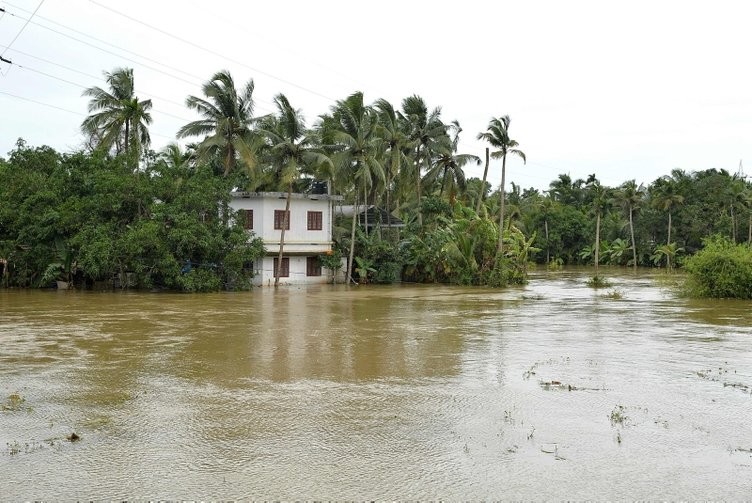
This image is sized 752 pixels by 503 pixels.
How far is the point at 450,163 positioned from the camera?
42000mm

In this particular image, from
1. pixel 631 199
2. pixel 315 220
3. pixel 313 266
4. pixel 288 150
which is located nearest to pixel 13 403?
pixel 288 150

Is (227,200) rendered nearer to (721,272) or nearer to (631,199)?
(721,272)

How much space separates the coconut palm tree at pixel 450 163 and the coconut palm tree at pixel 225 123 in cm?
1234

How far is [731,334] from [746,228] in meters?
45.8

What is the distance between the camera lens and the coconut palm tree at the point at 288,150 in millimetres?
32156

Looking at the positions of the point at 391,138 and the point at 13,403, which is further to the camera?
the point at 391,138

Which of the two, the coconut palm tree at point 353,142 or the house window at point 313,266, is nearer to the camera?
the coconut palm tree at point 353,142

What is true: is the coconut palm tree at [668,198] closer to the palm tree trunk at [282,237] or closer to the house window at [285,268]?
the house window at [285,268]

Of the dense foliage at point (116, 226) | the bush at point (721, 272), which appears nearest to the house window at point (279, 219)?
the dense foliage at point (116, 226)

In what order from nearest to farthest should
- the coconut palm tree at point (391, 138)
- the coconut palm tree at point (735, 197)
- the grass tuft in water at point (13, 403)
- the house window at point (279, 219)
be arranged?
the grass tuft in water at point (13, 403) → the house window at point (279, 219) → the coconut palm tree at point (391, 138) → the coconut palm tree at point (735, 197)

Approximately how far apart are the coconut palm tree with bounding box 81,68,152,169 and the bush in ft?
79.7

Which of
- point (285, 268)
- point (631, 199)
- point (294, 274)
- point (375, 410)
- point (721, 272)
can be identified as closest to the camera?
point (375, 410)

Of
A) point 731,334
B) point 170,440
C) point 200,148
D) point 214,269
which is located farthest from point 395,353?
point 200,148

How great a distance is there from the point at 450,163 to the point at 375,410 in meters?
33.9
